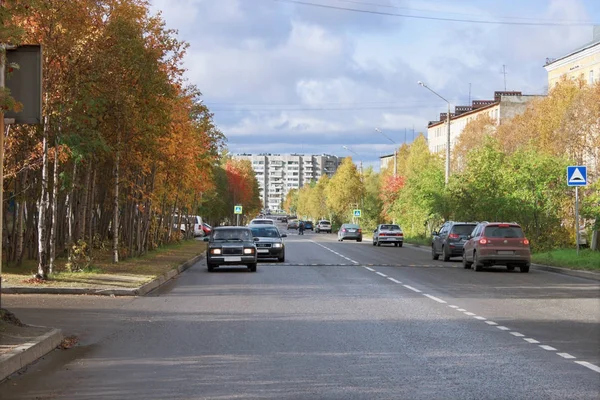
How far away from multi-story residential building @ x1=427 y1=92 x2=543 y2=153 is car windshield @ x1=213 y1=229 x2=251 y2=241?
6367 centimetres

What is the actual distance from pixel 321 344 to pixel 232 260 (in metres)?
18.9

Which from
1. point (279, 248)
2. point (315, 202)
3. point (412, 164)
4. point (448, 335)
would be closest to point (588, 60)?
point (412, 164)

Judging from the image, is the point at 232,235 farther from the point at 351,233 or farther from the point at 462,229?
the point at 351,233

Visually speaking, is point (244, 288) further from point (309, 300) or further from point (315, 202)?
point (315, 202)

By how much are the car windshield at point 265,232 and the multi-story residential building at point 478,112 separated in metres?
57.4

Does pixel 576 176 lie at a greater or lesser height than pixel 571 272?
greater

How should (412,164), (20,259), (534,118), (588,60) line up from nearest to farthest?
(20,259) → (534,118) → (588,60) → (412,164)

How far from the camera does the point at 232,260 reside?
3109 cm

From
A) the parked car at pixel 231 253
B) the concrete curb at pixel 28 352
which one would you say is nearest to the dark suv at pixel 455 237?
the parked car at pixel 231 253

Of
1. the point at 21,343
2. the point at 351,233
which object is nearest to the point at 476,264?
the point at 21,343

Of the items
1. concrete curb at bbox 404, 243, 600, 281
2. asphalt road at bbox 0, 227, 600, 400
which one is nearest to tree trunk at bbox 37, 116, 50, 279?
asphalt road at bbox 0, 227, 600, 400

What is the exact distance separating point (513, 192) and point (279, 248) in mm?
11918

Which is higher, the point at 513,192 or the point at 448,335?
the point at 513,192

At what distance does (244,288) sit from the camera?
76.0 ft
